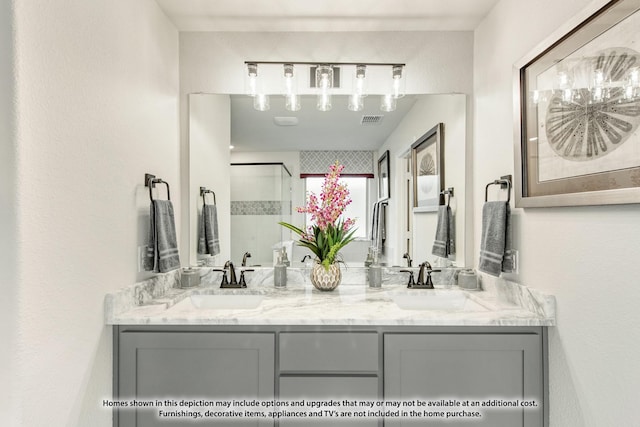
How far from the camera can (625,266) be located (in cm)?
106

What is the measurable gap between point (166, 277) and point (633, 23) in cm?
214

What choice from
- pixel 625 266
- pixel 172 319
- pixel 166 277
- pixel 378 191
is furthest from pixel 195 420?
pixel 625 266

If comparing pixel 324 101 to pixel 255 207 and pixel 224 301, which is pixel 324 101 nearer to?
pixel 255 207

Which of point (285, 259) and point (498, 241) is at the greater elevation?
point (498, 241)

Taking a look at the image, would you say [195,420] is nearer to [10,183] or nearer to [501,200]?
[10,183]

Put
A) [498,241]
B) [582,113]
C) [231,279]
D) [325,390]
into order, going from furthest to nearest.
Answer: [231,279] < [498,241] < [325,390] < [582,113]

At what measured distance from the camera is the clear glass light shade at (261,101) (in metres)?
2.04

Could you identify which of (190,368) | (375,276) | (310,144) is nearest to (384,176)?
(310,144)

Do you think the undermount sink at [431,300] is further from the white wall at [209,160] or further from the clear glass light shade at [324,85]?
the clear glass light shade at [324,85]

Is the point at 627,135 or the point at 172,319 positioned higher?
the point at 627,135

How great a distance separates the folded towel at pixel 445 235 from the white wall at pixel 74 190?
160 cm

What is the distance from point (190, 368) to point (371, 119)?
1617 millimetres

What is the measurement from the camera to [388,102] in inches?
81.4

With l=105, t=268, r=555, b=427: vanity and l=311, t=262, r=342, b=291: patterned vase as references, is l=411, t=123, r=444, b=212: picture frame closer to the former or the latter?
l=311, t=262, r=342, b=291: patterned vase
